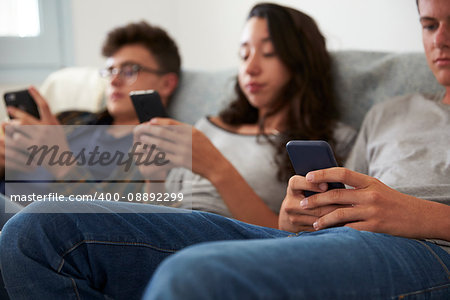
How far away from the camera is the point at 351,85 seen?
1.40 meters

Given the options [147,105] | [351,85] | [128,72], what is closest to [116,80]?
[128,72]

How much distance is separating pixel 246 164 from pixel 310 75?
0.32 m

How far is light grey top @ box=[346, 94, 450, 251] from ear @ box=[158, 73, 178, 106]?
0.82 meters

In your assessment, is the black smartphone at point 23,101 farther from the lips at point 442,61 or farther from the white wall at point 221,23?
the lips at point 442,61

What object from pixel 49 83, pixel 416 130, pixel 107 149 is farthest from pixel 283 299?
pixel 49 83

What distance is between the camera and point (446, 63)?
1079 mm

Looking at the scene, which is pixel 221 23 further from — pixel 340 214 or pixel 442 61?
pixel 340 214

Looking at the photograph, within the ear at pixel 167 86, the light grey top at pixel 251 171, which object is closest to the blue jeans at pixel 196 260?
the light grey top at pixel 251 171

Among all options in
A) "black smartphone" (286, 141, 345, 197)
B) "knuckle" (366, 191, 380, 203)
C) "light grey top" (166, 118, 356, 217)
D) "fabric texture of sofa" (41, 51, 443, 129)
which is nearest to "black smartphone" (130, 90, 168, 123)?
"light grey top" (166, 118, 356, 217)

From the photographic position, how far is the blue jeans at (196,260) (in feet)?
1.78

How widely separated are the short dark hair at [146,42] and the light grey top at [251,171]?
0.56 m

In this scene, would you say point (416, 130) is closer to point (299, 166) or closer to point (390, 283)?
point (299, 166)

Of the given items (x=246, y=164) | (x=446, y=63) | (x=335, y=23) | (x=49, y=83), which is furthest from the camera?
(x=49, y=83)

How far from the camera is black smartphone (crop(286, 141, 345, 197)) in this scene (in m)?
0.79
